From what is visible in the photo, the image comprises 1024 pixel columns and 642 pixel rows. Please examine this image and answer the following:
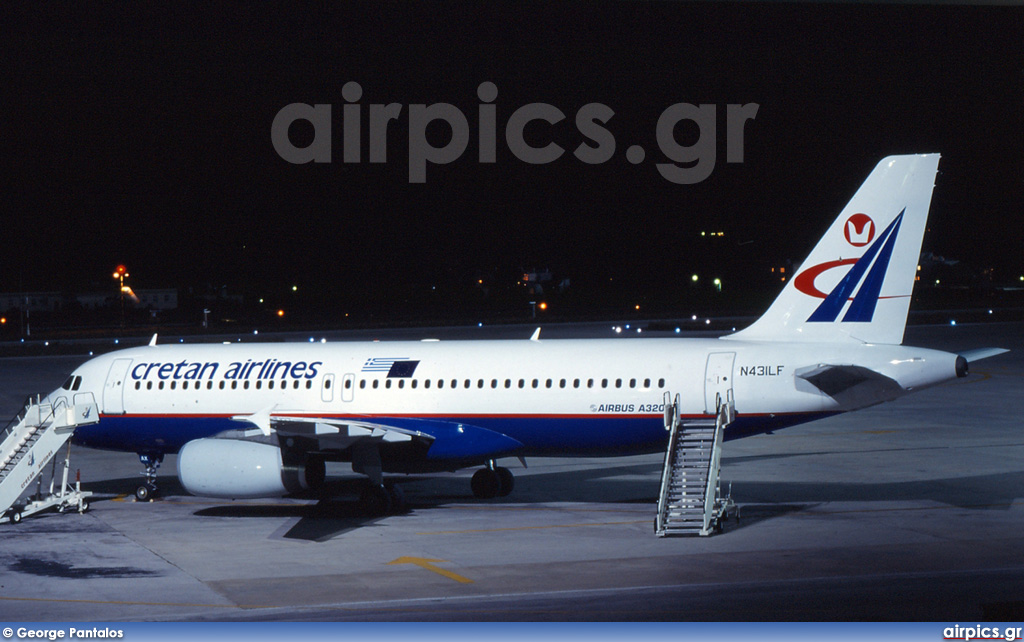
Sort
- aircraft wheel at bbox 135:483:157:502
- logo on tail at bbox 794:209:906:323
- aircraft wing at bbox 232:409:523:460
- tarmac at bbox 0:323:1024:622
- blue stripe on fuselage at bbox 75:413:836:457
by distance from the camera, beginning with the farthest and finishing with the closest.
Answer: aircraft wheel at bbox 135:483:157:502 → aircraft wing at bbox 232:409:523:460 → blue stripe on fuselage at bbox 75:413:836:457 → logo on tail at bbox 794:209:906:323 → tarmac at bbox 0:323:1024:622

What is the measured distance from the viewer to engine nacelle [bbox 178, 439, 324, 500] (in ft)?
81.8

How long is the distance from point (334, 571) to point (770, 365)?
10.3 m

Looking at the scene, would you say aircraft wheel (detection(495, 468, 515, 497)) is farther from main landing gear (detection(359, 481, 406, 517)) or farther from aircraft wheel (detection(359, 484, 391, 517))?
aircraft wheel (detection(359, 484, 391, 517))

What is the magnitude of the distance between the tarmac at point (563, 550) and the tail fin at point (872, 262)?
4109 mm

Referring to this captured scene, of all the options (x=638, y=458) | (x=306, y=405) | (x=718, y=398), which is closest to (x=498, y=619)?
(x=718, y=398)

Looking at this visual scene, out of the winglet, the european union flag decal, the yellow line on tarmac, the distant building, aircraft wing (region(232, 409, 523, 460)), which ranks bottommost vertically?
the yellow line on tarmac

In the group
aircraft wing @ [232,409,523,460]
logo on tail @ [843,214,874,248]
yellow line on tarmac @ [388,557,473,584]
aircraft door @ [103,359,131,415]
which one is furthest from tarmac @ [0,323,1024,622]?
logo on tail @ [843,214,874,248]

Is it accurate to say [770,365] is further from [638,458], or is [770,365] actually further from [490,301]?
[490,301]

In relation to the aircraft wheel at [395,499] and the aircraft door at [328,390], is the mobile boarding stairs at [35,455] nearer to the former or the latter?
the aircraft door at [328,390]

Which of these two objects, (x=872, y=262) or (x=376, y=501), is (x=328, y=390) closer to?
(x=376, y=501)

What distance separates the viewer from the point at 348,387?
93.7 feet

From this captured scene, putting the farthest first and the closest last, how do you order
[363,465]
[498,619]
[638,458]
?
[638,458], [363,465], [498,619]

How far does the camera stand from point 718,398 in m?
24.9

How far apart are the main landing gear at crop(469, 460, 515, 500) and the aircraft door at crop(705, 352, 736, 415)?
20.3 feet
